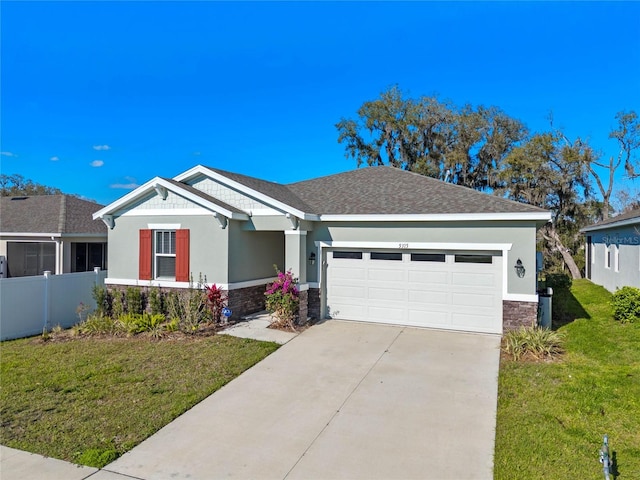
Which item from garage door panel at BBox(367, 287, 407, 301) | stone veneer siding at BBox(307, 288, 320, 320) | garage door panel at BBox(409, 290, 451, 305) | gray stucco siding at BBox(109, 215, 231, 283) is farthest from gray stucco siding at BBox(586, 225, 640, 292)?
gray stucco siding at BBox(109, 215, 231, 283)

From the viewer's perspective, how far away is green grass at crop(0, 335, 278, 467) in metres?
4.96

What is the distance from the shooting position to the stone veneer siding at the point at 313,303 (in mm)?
11445

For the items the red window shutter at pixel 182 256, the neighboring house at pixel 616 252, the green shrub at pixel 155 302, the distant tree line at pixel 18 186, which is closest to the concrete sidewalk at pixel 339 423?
the red window shutter at pixel 182 256

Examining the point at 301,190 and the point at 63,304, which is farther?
the point at 301,190

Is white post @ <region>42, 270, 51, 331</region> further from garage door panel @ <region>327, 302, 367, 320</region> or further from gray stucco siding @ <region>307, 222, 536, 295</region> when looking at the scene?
garage door panel @ <region>327, 302, 367, 320</region>

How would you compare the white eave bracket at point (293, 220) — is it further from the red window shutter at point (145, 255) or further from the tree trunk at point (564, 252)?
the tree trunk at point (564, 252)

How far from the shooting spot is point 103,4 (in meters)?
9.96

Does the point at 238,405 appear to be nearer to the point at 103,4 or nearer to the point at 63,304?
the point at 63,304

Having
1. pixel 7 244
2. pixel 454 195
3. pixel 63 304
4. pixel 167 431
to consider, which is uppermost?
pixel 454 195

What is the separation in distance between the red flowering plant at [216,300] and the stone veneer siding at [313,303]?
7.86 feet

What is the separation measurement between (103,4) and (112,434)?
10.3 metres

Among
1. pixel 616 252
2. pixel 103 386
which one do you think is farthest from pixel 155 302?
pixel 616 252

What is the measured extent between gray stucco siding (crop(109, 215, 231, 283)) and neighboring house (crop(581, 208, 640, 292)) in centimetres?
1327

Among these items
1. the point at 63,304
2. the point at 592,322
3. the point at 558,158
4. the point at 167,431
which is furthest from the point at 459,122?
the point at 167,431
